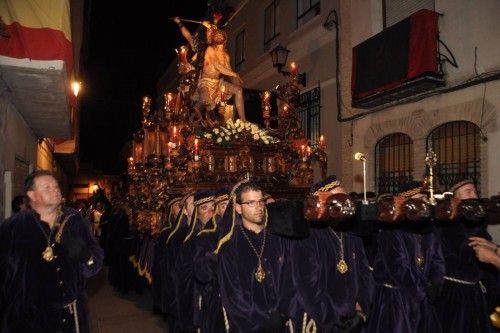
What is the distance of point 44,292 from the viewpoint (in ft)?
12.9

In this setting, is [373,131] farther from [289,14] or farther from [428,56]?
[289,14]

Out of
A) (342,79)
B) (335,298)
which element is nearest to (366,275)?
(335,298)

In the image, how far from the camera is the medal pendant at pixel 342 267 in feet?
14.3

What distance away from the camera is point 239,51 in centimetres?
2000

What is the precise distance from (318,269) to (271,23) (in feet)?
46.0

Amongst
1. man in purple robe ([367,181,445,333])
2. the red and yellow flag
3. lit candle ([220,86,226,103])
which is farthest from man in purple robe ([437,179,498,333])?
lit candle ([220,86,226,103])

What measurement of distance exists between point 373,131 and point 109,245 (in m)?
7.32

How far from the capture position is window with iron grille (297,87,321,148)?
44.2 feet

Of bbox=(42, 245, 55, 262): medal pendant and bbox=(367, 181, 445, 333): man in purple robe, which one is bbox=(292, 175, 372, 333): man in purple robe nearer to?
bbox=(367, 181, 445, 333): man in purple robe

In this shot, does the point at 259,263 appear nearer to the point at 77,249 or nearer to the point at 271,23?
the point at 77,249

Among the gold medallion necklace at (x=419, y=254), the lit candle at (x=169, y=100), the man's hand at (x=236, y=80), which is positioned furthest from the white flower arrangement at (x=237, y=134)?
the gold medallion necklace at (x=419, y=254)

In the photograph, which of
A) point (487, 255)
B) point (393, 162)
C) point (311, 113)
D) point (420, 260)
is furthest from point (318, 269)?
point (311, 113)

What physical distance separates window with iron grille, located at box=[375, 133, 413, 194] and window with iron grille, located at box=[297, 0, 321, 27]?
484cm

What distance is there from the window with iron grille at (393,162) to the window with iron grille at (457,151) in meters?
0.82
